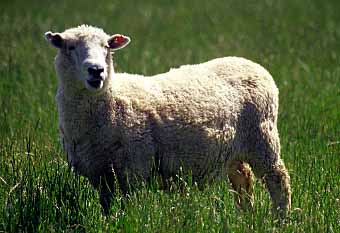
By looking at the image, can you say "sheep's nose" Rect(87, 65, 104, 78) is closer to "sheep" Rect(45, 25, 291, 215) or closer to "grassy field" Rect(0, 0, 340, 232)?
"sheep" Rect(45, 25, 291, 215)

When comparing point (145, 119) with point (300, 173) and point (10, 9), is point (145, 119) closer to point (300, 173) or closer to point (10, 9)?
point (300, 173)

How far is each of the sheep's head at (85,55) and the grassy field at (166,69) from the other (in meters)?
0.69

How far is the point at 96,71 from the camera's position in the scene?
6316 mm

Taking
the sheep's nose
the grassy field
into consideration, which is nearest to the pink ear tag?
the sheep's nose

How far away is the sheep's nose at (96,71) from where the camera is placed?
20.7ft

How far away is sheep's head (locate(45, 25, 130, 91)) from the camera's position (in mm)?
6348

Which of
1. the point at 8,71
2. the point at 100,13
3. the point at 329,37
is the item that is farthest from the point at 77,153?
the point at 100,13

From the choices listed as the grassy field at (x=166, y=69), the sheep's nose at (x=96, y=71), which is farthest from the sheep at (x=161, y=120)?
the grassy field at (x=166, y=69)

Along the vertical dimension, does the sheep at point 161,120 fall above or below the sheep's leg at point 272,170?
above

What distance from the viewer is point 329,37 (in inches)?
618

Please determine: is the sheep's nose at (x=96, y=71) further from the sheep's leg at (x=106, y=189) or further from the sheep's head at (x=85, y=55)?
the sheep's leg at (x=106, y=189)

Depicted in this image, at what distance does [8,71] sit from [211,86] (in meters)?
5.90

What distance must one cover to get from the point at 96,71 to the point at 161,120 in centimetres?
70

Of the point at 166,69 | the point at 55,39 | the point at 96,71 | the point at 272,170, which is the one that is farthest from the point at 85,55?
the point at 166,69
